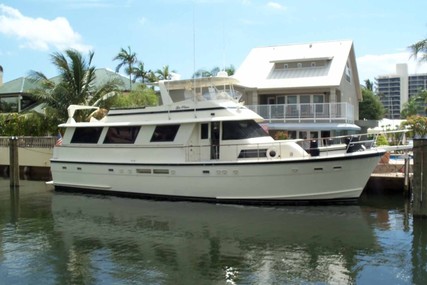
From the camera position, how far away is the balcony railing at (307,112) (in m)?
24.1

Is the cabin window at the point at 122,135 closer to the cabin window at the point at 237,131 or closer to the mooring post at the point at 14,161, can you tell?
the cabin window at the point at 237,131

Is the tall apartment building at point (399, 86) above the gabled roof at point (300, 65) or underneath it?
above

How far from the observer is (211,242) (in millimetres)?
11375

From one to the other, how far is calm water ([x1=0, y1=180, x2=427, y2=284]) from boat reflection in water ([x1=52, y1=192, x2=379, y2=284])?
0.07 ft

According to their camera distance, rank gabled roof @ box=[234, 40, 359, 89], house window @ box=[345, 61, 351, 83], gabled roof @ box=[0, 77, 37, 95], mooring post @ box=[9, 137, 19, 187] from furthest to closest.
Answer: gabled roof @ box=[0, 77, 37, 95]
house window @ box=[345, 61, 351, 83]
gabled roof @ box=[234, 40, 359, 89]
mooring post @ box=[9, 137, 19, 187]

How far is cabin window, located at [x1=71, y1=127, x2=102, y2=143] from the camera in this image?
1823 centimetres

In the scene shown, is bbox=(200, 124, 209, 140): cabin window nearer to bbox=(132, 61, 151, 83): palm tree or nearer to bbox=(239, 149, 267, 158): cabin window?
bbox=(239, 149, 267, 158): cabin window

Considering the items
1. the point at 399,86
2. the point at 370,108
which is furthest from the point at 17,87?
the point at 399,86

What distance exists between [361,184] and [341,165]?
1172mm

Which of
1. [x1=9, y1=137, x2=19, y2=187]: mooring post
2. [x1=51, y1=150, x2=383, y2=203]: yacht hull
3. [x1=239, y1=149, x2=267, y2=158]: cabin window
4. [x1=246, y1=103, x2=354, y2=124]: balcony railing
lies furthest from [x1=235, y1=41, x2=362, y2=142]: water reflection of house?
[x1=9, y1=137, x2=19, y2=187]: mooring post

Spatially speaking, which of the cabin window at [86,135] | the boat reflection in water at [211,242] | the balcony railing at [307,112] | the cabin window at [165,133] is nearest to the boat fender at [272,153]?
the boat reflection in water at [211,242]

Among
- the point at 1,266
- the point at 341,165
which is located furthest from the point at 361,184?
the point at 1,266

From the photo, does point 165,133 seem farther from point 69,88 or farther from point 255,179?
point 69,88

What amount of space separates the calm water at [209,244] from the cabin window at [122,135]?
2476 millimetres
